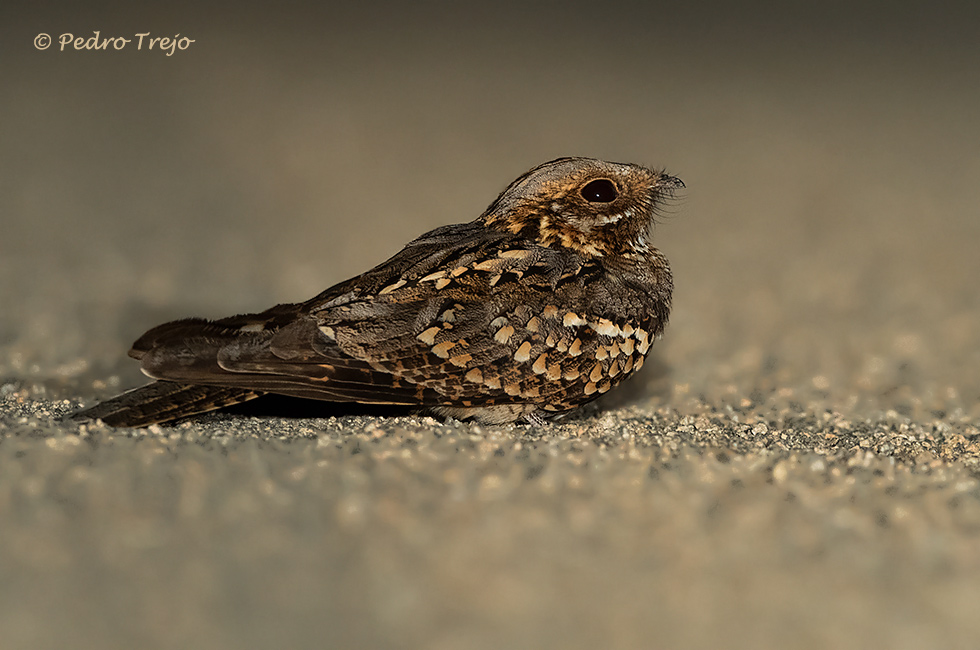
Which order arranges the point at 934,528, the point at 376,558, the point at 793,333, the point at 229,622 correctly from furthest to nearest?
the point at 793,333 → the point at 934,528 → the point at 376,558 → the point at 229,622

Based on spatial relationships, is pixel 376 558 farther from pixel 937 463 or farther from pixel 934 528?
pixel 937 463

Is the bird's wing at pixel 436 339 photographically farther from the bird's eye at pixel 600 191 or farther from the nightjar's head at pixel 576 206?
the bird's eye at pixel 600 191

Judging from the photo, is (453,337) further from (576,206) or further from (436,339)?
(576,206)

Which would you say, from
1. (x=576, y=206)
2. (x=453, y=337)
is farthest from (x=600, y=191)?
(x=453, y=337)

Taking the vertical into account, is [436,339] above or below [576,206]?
below

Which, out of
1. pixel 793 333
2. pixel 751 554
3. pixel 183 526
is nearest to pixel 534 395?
pixel 751 554

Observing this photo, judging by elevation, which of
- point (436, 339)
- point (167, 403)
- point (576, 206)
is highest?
point (576, 206)
